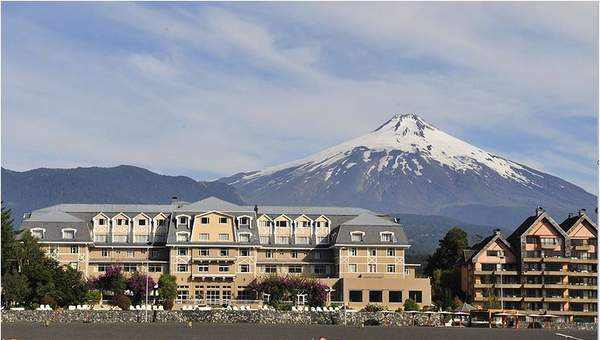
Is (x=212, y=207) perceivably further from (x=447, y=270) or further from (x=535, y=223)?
(x=535, y=223)

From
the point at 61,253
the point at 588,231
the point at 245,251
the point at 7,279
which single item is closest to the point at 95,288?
the point at 61,253

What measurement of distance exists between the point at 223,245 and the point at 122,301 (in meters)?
21.9

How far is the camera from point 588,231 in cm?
12762

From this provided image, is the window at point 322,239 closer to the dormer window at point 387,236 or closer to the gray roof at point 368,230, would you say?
the gray roof at point 368,230

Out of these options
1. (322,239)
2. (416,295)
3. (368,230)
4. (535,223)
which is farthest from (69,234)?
(535,223)

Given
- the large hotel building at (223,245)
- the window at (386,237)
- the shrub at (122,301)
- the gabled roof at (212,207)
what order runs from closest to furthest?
1. the shrub at (122,301)
2. the large hotel building at (223,245)
3. the window at (386,237)
4. the gabled roof at (212,207)

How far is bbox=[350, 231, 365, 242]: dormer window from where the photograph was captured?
13250 cm

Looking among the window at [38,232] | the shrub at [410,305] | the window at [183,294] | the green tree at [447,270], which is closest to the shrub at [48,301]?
the window at [183,294]

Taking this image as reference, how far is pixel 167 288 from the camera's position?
123 metres

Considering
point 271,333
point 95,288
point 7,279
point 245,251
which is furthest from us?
point 245,251

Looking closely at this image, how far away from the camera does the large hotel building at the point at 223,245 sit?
12938 centimetres

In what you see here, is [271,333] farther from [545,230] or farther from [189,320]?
[545,230]

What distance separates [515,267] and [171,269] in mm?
38672

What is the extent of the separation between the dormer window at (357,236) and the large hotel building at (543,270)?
522 inches
